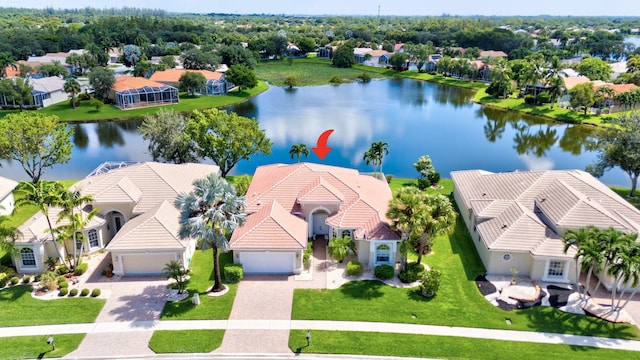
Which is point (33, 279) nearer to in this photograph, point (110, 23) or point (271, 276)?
point (271, 276)

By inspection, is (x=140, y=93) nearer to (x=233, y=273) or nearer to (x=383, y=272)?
(x=233, y=273)

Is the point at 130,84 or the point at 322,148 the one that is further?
the point at 130,84

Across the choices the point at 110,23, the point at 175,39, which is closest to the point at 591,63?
the point at 175,39

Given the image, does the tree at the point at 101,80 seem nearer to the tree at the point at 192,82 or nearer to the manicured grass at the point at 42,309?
the tree at the point at 192,82

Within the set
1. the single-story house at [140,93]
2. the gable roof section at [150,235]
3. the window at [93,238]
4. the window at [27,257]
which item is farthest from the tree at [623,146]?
the single-story house at [140,93]

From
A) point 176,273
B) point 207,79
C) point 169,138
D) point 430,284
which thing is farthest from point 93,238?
point 207,79
